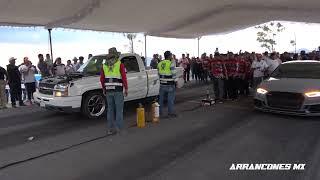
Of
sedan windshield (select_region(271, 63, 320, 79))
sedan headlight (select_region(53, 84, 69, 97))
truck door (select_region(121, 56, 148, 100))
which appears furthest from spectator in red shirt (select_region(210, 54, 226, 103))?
sedan headlight (select_region(53, 84, 69, 97))

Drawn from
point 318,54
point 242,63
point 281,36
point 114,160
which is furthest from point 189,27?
point 281,36

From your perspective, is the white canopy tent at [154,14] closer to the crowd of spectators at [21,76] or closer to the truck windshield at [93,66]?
the crowd of spectators at [21,76]

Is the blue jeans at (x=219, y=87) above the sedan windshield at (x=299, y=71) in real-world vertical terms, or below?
below

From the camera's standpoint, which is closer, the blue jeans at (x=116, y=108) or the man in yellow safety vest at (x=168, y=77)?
the blue jeans at (x=116, y=108)

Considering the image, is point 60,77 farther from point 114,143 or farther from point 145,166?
point 145,166

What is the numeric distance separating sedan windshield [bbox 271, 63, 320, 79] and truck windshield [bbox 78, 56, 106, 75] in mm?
5037

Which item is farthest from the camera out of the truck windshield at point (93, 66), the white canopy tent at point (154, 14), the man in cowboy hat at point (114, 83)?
the white canopy tent at point (154, 14)

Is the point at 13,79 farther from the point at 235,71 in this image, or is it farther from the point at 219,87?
the point at 235,71

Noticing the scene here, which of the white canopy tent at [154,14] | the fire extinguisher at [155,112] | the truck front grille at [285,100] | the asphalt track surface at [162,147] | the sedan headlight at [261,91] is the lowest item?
the asphalt track surface at [162,147]

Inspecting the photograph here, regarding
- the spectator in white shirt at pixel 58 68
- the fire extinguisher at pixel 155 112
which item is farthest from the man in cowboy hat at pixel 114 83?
the spectator in white shirt at pixel 58 68

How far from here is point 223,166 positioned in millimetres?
6324

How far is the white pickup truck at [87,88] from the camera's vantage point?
1073 centimetres

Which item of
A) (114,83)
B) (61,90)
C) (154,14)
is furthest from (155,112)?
(154,14)

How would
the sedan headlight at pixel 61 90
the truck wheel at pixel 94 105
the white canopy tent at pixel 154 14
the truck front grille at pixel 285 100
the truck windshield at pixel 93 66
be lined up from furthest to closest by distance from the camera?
the white canopy tent at pixel 154 14
the truck windshield at pixel 93 66
the truck wheel at pixel 94 105
the sedan headlight at pixel 61 90
the truck front grille at pixel 285 100
